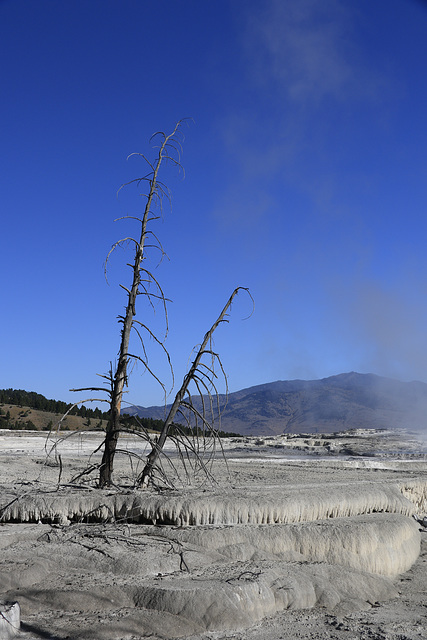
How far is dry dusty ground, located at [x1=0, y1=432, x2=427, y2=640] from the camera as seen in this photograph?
215 inches

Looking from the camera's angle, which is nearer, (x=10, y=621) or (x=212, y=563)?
(x=10, y=621)

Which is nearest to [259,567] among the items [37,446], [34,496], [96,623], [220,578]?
[220,578]

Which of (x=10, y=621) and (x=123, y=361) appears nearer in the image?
(x=10, y=621)

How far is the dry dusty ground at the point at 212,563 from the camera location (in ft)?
17.9

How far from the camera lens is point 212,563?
6.66 metres

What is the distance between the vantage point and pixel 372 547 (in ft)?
26.8

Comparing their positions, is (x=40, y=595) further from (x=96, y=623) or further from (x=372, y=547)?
(x=372, y=547)

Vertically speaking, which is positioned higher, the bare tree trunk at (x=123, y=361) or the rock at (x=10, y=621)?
the bare tree trunk at (x=123, y=361)

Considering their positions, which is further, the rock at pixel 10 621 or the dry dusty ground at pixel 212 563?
the dry dusty ground at pixel 212 563

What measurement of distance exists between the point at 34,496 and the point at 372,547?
15.3ft

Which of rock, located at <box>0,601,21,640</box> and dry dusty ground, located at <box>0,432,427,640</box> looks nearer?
rock, located at <box>0,601,21,640</box>

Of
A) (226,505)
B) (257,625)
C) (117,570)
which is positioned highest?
(226,505)

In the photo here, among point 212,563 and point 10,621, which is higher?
point 212,563

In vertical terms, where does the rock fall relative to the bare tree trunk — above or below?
below
